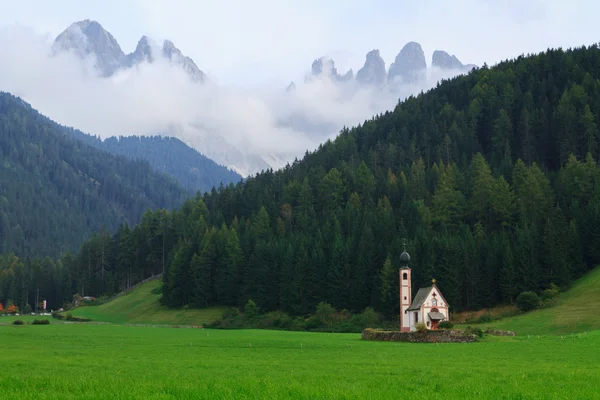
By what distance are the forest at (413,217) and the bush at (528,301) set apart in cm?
568

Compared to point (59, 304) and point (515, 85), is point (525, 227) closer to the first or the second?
point (515, 85)

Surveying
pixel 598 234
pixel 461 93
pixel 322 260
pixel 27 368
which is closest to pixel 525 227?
pixel 598 234

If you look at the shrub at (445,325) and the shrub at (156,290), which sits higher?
the shrub at (156,290)

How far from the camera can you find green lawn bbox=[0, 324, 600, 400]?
1825cm

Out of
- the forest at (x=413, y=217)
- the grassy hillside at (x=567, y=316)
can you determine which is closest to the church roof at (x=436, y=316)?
the grassy hillside at (x=567, y=316)

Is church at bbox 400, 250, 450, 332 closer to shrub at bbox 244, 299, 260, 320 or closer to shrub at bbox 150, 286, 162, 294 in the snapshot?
shrub at bbox 244, 299, 260, 320

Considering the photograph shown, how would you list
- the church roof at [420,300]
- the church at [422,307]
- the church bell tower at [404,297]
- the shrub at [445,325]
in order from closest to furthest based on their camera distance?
1. the shrub at [445,325]
2. the church at [422,307]
3. the church roof at [420,300]
4. the church bell tower at [404,297]

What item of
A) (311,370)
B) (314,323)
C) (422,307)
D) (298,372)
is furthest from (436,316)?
(298,372)

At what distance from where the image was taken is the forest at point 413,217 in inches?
3720

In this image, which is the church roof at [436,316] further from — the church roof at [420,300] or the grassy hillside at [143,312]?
the grassy hillside at [143,312]

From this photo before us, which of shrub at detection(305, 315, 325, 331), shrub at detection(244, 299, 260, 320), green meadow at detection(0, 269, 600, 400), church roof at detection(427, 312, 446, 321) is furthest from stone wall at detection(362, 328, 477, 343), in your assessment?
shrub at detection(244, 299, 260, 320)

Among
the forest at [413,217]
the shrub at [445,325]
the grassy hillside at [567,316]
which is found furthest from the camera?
the forest at [413,217]

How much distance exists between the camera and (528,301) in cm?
8125

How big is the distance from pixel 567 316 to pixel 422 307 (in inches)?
665
